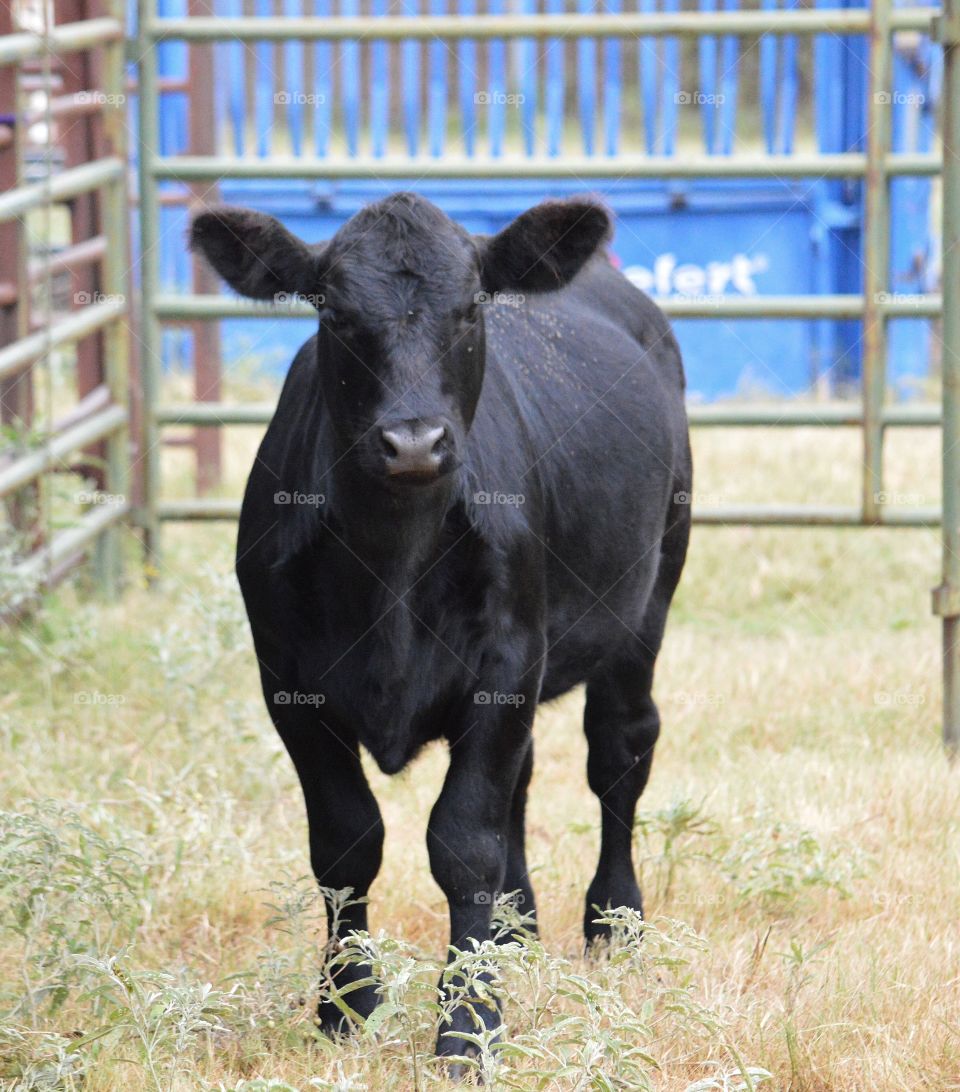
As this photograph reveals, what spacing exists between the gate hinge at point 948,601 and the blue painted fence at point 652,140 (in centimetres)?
431

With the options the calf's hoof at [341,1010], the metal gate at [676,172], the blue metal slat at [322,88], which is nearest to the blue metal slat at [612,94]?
the blue metal slat at [322,88]

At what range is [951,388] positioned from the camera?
5098 millimetres

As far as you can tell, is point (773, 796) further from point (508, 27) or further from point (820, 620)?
point (508, 27)


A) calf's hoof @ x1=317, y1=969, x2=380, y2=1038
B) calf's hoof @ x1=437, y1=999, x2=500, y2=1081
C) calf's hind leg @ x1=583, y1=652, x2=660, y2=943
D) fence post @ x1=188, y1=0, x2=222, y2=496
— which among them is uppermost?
fence post @ x1=188, y1=0, x2=222, y2=496

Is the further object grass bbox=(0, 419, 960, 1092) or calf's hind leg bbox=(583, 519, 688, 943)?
calf's hind leg bbox=(583, 519, 688, 943)

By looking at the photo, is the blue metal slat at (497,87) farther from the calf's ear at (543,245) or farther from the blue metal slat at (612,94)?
the calf's ear at (543,245)

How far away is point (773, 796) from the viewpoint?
15.0 ft

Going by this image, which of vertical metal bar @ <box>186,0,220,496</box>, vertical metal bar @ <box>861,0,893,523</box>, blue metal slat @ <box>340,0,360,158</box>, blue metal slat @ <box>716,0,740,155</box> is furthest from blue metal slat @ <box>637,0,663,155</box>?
vertical metal bar @ <box>861,0,893,523</box>

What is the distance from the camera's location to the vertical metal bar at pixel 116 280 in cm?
680

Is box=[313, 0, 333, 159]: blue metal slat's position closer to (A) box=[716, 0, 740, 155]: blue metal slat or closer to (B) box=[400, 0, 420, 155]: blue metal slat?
(B) box=[400, 0, 420, 155]: blue metal slat

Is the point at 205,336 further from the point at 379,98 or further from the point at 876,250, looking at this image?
the point at 876,250

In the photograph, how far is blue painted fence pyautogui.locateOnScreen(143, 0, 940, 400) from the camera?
31.1 ft

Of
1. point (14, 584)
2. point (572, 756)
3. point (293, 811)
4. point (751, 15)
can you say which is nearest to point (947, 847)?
point (572, 756)

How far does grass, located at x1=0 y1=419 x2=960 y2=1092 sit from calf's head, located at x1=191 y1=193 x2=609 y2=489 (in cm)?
82
